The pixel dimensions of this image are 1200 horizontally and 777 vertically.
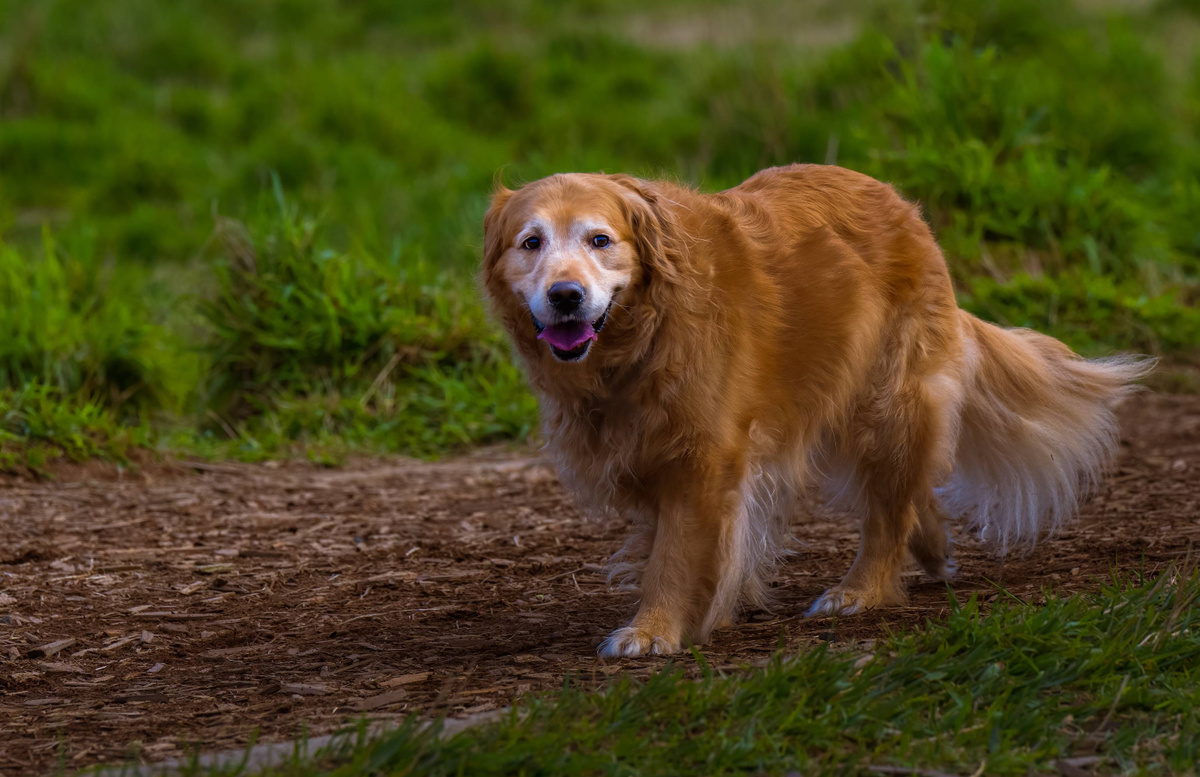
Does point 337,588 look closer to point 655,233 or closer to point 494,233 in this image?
point 494,233

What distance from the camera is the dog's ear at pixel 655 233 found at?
11.1 ft

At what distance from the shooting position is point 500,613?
3.81 metres

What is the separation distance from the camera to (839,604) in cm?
369

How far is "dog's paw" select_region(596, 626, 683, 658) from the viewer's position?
10.6ft

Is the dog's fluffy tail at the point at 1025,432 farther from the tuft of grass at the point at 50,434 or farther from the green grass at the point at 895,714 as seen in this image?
the tuft of grass at the point at 50,434

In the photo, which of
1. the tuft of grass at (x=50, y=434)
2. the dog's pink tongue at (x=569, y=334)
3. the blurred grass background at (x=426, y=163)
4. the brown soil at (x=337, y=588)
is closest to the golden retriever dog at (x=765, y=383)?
the dog's pink tongue at (x=569, y=334)

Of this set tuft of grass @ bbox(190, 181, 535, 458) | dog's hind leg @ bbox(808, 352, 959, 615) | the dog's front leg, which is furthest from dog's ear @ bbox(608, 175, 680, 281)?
tuft of grass @ bbox(190, 181, 535, 458)

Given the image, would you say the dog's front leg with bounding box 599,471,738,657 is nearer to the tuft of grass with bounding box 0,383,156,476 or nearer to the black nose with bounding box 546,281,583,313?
the black nose with bounding box 546,281,583,313

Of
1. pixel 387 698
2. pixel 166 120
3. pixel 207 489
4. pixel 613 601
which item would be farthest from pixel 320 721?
pixel 166 120

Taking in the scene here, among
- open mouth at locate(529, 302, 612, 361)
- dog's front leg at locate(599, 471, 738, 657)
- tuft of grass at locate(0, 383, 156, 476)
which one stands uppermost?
open mouth at locate(529, 302, 612, 361)

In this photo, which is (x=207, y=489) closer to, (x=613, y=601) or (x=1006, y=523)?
(x=613, y=601)

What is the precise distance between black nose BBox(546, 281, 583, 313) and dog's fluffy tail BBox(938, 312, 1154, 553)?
5.01ft

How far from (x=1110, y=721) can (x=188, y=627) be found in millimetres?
2476

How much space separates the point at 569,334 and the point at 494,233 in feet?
1.64
